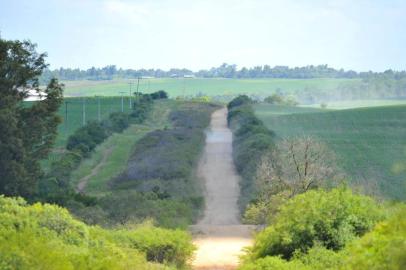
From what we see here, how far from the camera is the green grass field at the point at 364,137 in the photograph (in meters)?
45.7

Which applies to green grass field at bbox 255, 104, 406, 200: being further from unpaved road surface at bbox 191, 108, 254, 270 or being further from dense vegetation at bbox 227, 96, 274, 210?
unpaved road surface at bbox 191, 108, 254, 270

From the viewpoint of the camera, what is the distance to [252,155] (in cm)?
5469

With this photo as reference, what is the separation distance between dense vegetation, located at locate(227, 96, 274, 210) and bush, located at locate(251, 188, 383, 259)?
20223 millimetres

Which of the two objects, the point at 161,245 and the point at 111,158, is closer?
the point at 161,245

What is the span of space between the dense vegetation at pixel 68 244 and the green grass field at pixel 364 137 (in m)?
15.8

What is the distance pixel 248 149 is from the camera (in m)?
57.7

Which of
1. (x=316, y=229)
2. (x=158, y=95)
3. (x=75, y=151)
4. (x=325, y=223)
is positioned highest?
(x=325, y=223)

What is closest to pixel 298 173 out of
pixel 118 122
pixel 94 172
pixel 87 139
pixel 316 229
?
pixel 316 229

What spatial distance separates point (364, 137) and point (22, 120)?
3502cm

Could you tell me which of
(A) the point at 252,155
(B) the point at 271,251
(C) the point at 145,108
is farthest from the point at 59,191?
(C) the point at 145,108

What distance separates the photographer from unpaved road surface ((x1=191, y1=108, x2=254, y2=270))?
26250mm

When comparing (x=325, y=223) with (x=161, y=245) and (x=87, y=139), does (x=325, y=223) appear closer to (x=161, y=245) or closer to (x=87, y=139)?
(x=161, y=245)

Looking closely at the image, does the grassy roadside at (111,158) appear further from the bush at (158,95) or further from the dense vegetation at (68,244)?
the bush at (158,95)

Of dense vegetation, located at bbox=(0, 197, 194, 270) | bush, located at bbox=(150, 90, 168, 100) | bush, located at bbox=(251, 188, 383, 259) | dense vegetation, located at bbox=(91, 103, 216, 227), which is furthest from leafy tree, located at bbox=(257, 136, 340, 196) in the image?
bush, located at bbox=(150, 90, 168, 100)
